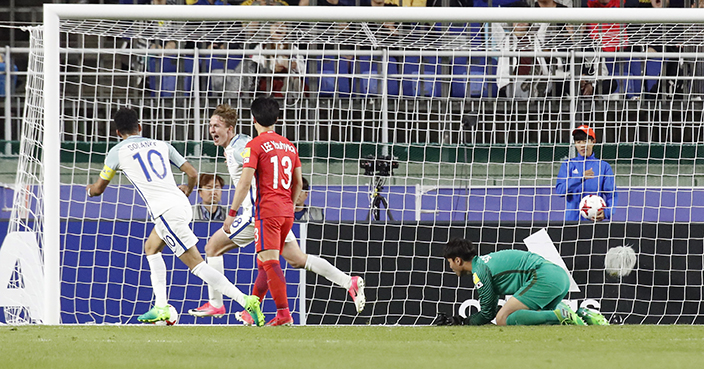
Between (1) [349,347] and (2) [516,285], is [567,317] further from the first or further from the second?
(1) [349,347]

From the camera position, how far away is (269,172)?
21.5 ft

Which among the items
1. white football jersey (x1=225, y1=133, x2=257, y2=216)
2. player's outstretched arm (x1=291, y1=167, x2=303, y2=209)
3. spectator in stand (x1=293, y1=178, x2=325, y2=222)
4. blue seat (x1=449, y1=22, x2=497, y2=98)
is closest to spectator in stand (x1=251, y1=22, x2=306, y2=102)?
spectator in stand (x1=293, y1=178, x2=325, y2=222)

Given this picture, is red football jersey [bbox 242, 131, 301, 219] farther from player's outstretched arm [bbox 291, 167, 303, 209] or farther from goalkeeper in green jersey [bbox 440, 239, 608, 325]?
goalkeeper in green jersey [bbox 440, 239, 608, 325]

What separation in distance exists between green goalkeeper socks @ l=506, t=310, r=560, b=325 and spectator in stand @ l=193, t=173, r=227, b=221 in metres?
3.27

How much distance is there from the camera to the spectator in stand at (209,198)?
905 cm

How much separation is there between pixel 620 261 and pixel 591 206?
1.81 feet

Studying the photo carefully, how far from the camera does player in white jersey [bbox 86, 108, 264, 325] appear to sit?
6.89 meters

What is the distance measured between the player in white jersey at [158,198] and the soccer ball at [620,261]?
356cm

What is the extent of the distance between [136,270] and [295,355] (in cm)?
423

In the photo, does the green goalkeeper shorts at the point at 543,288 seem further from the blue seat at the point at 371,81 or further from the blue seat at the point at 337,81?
the blue seat at the point at 337,81

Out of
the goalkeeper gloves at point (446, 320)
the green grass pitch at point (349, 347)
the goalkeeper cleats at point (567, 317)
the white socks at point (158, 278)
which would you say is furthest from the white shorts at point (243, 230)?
the goalkeeper cleats at point (567, 317)

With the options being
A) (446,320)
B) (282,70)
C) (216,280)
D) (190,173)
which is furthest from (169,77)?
(446,320)

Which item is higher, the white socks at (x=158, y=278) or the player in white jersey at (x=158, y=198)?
the player in white jersey at (x=158, y=198)

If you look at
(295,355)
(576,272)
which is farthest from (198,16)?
(576,272)
